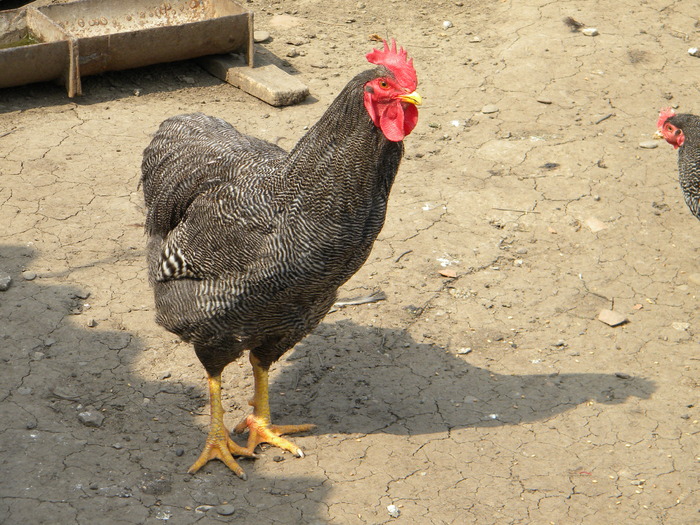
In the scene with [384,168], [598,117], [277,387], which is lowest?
[277,387]

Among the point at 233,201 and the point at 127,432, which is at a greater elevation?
the point at 233,201

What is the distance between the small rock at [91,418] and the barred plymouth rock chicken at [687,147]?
15.2ft

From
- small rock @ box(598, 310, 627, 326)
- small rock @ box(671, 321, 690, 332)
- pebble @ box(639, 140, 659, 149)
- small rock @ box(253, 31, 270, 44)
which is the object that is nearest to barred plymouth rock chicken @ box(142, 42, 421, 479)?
small rock @ box(598, 310, 627, 326)

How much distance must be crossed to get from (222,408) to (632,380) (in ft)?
8.99

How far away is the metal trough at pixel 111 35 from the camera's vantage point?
8.37 m

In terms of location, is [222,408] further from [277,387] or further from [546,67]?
[546,67]

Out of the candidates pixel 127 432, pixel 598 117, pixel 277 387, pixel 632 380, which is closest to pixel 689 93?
pixel 598 117

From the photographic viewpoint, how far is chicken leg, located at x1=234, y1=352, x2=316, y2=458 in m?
5.15

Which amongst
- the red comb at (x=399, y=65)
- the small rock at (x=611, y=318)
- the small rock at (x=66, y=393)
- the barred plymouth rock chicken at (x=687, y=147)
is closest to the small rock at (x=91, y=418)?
the small rock at (x=66, y=393)

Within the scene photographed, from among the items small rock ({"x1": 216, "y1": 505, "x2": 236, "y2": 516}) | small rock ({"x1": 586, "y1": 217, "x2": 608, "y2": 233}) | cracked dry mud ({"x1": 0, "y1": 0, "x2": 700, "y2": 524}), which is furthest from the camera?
small rock ({"x1": 586, "y1": 217, "x2": 608, "y2": 233})

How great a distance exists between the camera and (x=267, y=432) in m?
5.19

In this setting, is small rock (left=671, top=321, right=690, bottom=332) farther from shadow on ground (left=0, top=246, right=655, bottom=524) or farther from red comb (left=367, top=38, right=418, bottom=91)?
red comb (left=367, top=38, right=418, bottom=91)

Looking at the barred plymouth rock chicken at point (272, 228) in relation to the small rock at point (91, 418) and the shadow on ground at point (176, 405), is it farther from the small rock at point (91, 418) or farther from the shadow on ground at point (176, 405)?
the small rock at point (91, 418)

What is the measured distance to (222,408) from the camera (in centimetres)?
520
